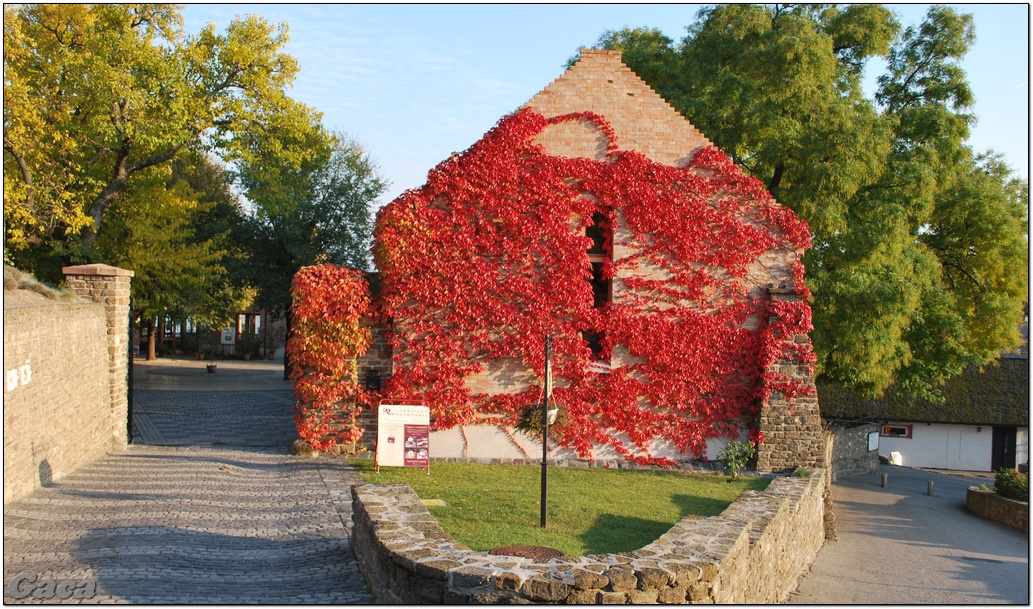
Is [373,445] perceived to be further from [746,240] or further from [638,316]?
[746,240]

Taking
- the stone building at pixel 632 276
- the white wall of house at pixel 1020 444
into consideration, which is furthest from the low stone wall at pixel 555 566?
the white wall of house at pixel 1020 444

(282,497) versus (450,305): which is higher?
(450,305)

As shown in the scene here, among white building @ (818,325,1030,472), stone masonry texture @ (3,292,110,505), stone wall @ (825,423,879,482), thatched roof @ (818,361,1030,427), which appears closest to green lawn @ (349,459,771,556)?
stone masonry texture @ (3,292,110,505)

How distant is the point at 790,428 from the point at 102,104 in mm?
16487

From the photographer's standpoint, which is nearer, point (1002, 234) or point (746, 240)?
Answer: point (746, 240)

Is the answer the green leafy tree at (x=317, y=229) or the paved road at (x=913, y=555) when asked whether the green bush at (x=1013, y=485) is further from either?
the green leafy tree at (x=317, y=229)

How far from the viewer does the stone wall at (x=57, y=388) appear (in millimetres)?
9848

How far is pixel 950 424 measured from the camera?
29203mm

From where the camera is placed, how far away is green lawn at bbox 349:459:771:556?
8594 millimetres

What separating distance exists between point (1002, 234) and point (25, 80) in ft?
72.6

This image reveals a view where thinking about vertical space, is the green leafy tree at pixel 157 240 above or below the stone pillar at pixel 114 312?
above

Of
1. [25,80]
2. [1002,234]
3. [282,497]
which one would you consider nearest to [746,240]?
[1002,234]

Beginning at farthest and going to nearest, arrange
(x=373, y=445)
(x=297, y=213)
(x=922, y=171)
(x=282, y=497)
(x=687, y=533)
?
(x=297, y=213) → (x=922, y=171) → (x=373, y=445) → (x=282, y=497) → (x=687, y=533)

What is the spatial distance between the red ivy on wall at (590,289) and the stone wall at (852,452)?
11.7 m
